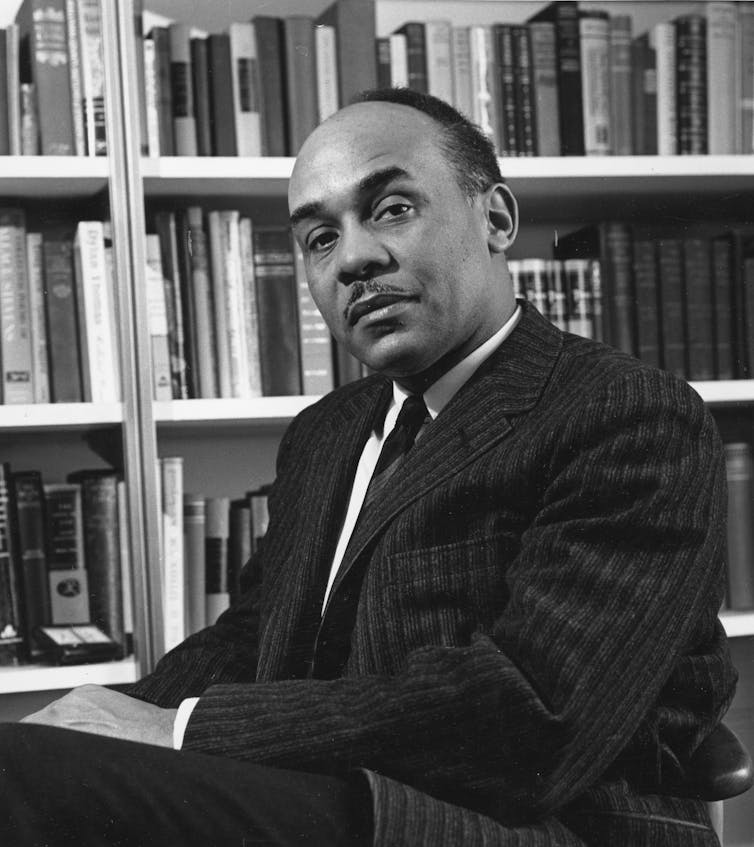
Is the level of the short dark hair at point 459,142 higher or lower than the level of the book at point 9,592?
higher

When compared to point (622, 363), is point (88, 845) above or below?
below

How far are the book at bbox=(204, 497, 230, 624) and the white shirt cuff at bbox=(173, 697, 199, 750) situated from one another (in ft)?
2.70

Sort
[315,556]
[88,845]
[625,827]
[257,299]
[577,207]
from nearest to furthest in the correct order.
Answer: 1. [88,845]
2. [625,827]
3. [315,556]
4. [257,299]
5. [577,207]

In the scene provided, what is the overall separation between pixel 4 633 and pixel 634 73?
1.41 m

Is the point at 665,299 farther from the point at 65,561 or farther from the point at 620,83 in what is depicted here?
the point at 65,561

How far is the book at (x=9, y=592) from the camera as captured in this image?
68.1 inches

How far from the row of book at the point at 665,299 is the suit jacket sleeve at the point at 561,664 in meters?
0.88

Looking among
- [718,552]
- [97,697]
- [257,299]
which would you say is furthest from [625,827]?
[257,299]

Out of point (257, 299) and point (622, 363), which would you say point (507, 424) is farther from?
point (257, 299)

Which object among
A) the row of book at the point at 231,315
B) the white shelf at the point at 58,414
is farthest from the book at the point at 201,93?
the white shelf at the point at 58,414

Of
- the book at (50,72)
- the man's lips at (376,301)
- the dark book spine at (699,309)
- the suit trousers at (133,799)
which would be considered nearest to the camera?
the suit trousers at (133,799)

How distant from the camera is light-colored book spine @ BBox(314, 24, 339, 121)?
1.78m

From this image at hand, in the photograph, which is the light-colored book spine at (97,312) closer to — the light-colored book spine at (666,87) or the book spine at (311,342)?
the book spine at (311,342)

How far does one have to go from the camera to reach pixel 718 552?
1008 millimetres
